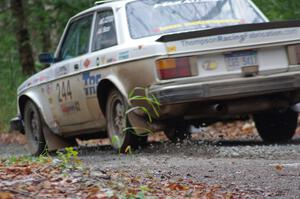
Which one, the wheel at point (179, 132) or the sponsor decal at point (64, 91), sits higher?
the sponsor decal at point (64, 91)

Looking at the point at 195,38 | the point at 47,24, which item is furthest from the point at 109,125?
the point at 47,24

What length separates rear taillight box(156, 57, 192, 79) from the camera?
914 centimetres

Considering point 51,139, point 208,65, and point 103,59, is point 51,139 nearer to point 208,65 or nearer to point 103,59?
point 103,59

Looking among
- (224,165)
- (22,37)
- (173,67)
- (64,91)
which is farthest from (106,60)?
(22,37)

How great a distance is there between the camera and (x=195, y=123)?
1036cm

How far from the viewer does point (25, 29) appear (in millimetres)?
20344

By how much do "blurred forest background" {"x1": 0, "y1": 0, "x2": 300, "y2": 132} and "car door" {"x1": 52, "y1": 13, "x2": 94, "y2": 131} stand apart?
5322mm

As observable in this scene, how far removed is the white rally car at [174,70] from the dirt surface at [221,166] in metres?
0.32

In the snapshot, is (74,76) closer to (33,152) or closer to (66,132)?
(66,132)

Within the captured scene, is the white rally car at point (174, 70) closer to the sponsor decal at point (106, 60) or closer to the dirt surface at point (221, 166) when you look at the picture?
the sponsor decal at point (106, 60)

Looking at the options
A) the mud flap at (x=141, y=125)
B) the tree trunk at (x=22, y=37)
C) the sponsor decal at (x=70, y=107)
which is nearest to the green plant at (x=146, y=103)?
the mud flap at (x=141, y=125)

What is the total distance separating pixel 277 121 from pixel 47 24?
361 inches

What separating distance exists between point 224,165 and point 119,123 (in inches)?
96.3

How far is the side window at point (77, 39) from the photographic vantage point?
1112 cm
